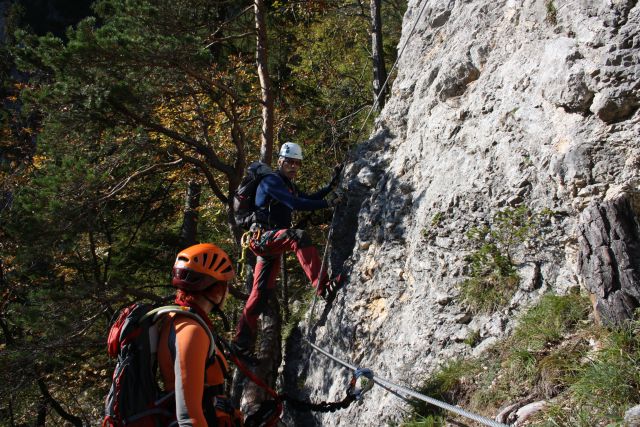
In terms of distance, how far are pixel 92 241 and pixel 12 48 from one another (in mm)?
4227

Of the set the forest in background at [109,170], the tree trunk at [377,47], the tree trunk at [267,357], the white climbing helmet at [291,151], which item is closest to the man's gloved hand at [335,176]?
the white climbing helmet at [291,151]

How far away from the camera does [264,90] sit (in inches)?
396

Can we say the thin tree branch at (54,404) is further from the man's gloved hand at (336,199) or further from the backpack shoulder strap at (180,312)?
the backpack shoulder strap at (180,312)

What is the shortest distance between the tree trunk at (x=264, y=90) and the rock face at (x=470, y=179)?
7.52 ft

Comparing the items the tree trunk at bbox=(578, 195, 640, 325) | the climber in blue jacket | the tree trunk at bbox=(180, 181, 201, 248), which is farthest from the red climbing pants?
the tree trunk at bbox=(180, 181, 201, 248)

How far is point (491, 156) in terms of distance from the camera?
225 inches

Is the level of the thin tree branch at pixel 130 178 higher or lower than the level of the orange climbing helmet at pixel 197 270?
higher

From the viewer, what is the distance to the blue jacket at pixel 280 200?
277 inches

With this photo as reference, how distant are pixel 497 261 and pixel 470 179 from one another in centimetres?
100

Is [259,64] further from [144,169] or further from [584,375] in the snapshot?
[584,375]

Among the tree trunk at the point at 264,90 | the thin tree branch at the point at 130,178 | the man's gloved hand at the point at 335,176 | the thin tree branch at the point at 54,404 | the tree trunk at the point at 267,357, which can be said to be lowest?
the thin tree branch at the point at 54,404

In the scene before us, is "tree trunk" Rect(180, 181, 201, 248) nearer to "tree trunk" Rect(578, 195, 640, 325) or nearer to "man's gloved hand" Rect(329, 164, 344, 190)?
"man's gloved hand" Rect(329, 164, 344, 190)

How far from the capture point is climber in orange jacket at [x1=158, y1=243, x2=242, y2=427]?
291cm

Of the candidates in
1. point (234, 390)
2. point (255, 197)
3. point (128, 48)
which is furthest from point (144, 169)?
point (234, 390)
